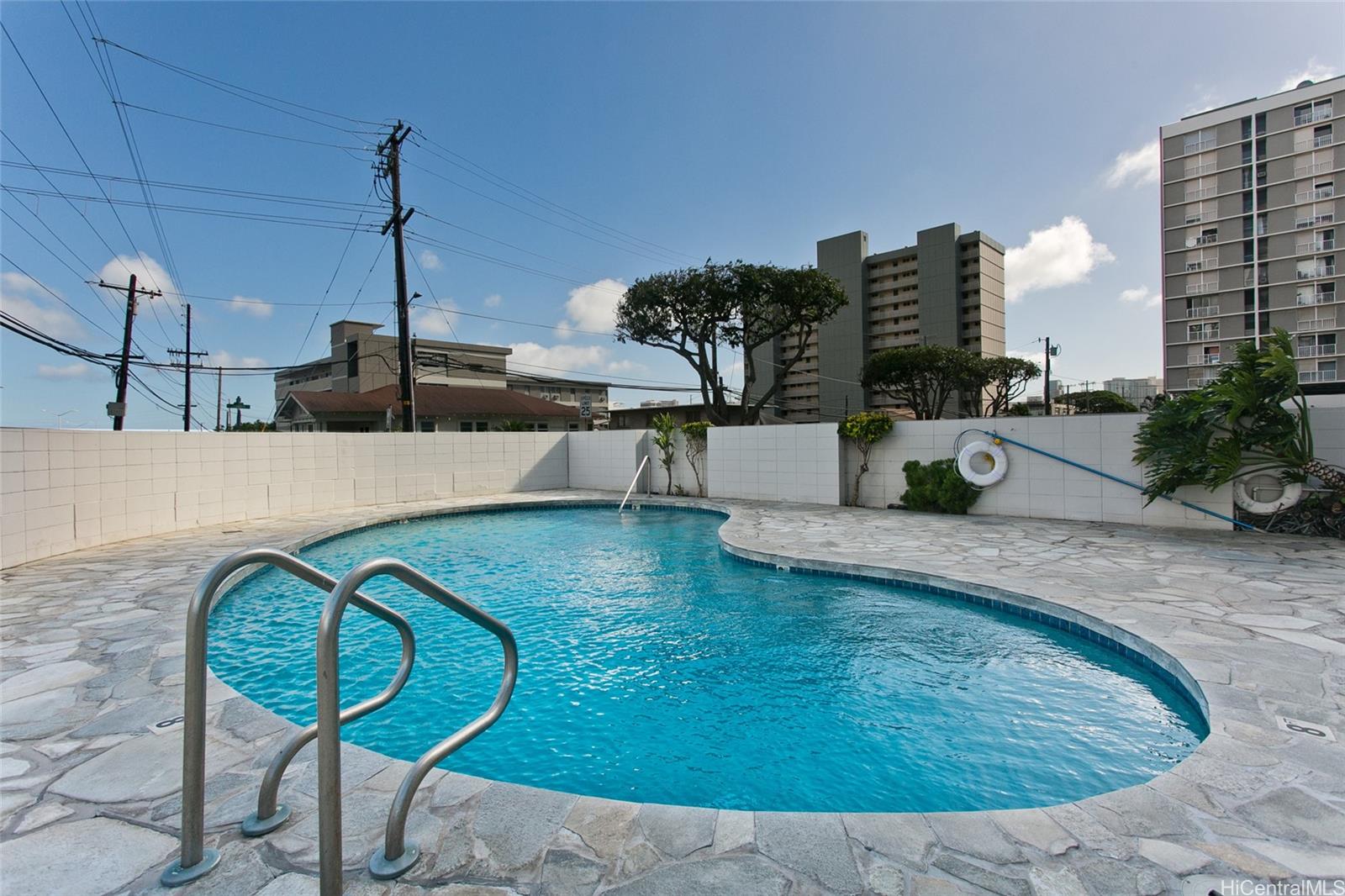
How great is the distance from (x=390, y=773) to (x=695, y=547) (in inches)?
234

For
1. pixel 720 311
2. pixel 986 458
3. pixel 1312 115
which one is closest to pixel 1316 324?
pixel 1312 115

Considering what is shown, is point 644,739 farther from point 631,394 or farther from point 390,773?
point 631,394

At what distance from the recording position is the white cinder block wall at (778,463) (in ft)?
34.0

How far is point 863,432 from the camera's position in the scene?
9859mm

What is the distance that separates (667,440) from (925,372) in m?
21.3

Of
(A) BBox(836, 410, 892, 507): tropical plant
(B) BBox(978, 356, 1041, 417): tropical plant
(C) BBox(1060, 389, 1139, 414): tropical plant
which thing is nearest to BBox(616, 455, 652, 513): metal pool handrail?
(A) BBox(836, 410, 892, 507): tropical plant

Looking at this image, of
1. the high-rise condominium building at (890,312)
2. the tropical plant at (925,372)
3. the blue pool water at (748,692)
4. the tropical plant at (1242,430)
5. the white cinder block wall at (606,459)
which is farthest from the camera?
the high-rise condominium building at (890,312)

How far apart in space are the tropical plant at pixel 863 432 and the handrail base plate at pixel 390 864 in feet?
28.9

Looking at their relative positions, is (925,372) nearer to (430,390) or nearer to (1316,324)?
(430,390)

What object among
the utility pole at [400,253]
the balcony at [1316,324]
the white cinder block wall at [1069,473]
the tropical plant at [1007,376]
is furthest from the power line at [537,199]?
the balcony at [1316,324]

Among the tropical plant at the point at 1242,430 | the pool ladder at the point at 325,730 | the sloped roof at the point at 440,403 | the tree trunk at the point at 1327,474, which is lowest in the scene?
the pool ladder at the point at 325,730

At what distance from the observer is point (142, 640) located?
378 centimetres

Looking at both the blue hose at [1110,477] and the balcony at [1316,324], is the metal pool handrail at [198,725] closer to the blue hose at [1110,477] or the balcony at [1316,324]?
the blue hose at [1110,477]

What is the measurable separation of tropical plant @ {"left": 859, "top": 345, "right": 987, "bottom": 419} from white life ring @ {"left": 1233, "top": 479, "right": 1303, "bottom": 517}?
2305 centimetres
